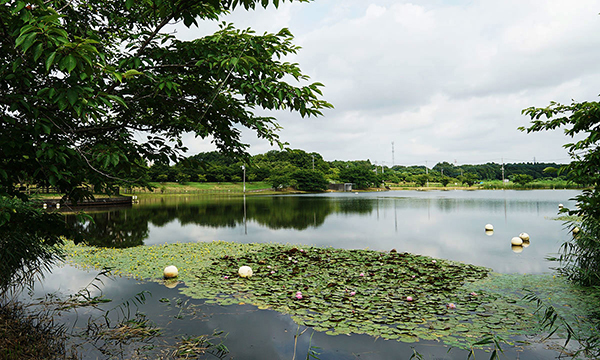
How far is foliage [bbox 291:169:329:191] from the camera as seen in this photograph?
72000mm

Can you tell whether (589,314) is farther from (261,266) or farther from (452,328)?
(261,266)

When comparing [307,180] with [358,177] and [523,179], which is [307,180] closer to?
[358,177]

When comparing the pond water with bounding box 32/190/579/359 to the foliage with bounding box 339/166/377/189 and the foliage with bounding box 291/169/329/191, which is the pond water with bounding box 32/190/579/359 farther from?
the foliage with bounding box 339/166/377/189

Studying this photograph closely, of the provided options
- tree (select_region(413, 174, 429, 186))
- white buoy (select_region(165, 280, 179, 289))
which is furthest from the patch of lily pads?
tree (select_region(413, 174, 429, 186))

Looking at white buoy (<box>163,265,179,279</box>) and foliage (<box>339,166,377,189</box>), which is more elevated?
foliage (<box>339,166,377,189</box>)

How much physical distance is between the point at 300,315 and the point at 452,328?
85.3 inches

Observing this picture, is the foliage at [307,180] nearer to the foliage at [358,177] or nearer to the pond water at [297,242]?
the foliage at [358,177]

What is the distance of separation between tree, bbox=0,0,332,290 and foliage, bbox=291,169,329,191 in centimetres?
6701

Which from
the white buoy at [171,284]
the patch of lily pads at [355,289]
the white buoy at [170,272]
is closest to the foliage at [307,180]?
the patch of lily pads at [355,289]

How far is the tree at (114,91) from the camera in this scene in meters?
2.48

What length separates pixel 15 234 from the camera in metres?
5.40

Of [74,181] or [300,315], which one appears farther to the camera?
[300,315]

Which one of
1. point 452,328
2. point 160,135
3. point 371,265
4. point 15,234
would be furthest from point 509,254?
point 15,234

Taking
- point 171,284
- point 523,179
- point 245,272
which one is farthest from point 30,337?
point 523,179
